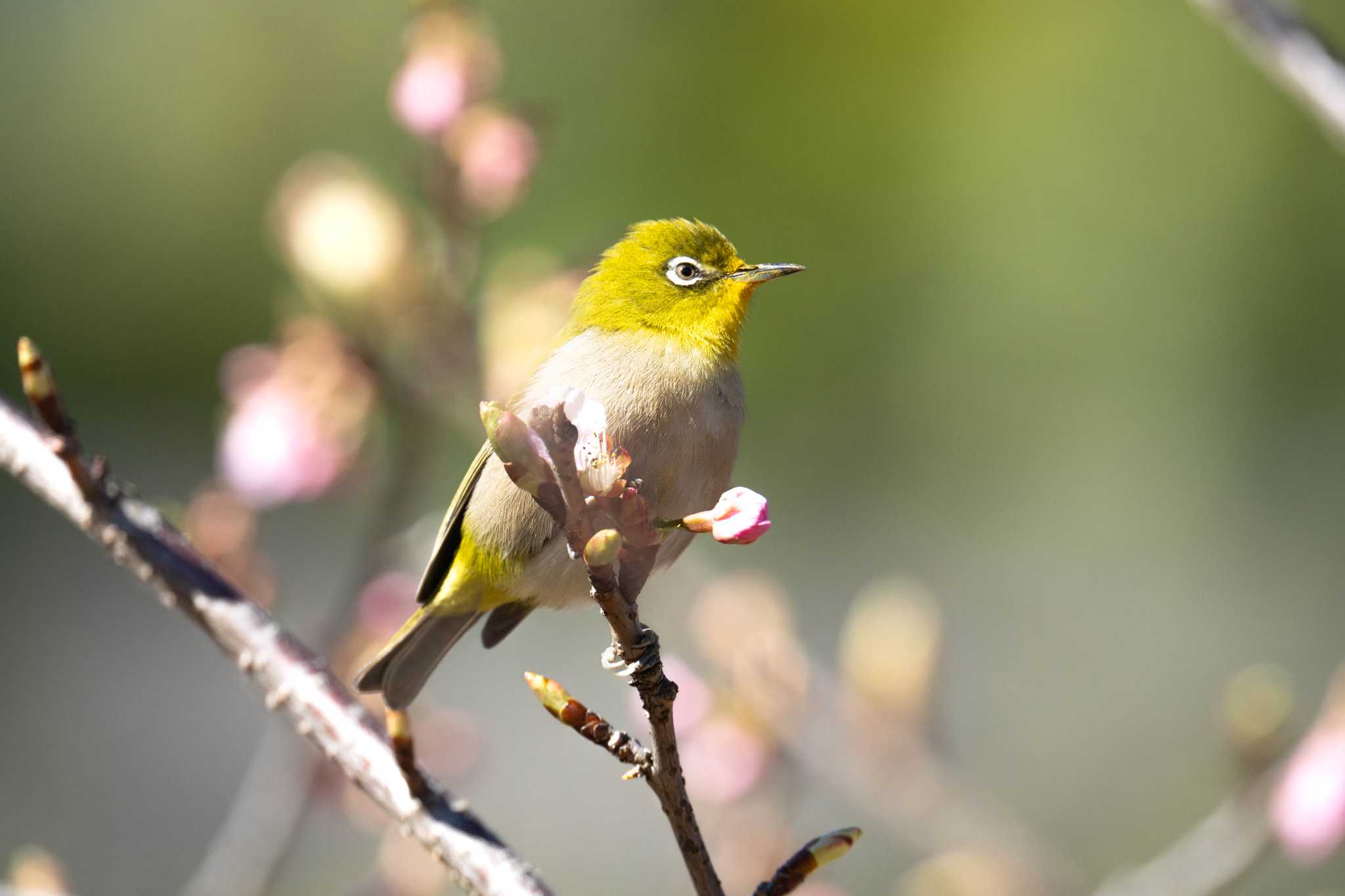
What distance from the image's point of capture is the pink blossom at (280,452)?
101 inches

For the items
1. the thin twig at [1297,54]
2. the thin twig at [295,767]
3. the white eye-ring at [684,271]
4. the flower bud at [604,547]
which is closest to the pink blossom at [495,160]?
the thin twig at [295,767]

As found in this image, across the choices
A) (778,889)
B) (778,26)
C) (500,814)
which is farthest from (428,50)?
(778,26)

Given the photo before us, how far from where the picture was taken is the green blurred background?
6.58m

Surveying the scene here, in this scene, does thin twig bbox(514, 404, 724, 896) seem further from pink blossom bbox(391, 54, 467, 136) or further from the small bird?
pink blossom bbox(391, 54, 467, 136)

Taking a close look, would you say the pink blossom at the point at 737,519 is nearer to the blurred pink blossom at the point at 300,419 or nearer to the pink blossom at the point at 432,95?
the blurred pink blossom at the point at 300,419

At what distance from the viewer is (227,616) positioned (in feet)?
5.14

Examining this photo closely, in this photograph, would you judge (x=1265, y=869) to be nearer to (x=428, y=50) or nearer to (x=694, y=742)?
(x=694, y=742)

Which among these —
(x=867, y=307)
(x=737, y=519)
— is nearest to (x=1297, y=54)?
(x=737, y=519)

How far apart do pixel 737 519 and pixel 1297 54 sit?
3.45 feet

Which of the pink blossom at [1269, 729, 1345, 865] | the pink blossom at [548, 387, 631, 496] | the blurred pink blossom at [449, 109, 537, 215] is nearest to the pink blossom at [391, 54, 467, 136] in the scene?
the blurred pink blossom at [449, 109, 537, 215]

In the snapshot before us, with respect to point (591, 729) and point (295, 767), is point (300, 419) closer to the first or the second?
point (295, 767)

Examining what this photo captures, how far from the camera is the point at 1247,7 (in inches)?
69.3

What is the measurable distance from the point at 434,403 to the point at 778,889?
1355 mm

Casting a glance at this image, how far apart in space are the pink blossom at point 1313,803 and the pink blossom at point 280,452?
174 centimetres
